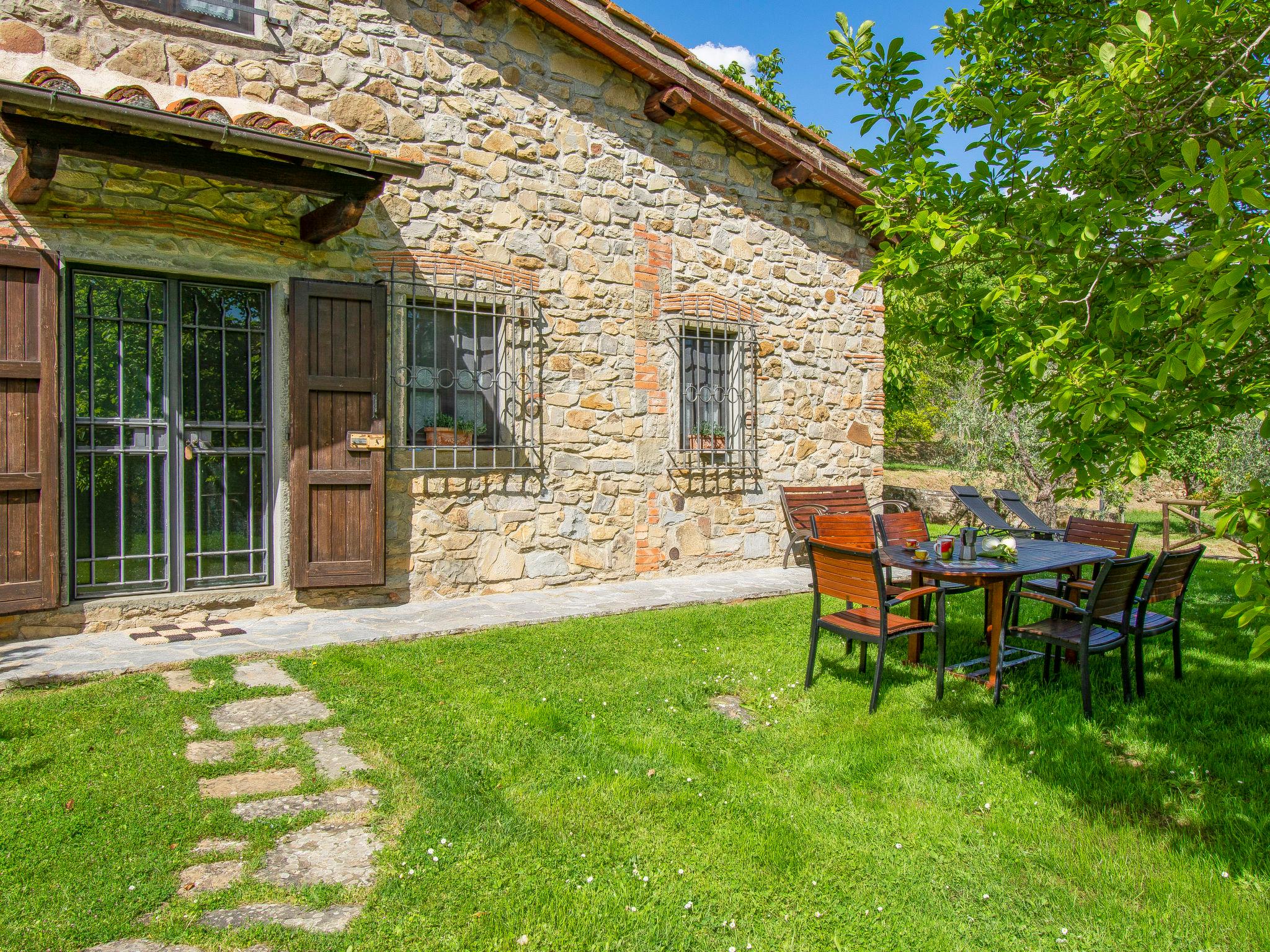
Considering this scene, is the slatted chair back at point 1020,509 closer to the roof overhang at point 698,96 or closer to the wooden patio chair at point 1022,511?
the wooden patio chair at point 1022,511

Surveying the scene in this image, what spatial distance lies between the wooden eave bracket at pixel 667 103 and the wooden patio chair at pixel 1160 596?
533 cm

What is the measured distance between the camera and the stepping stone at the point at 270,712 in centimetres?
376

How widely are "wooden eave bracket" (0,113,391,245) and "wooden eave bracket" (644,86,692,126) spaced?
3031 mm

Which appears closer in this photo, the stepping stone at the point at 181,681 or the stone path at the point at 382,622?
the stepping stone at the point at 181,681

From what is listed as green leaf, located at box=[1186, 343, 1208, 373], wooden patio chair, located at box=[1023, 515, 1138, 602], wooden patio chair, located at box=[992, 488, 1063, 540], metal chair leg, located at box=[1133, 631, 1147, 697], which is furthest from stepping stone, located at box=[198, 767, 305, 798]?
wooden patio chair, located at box=[992, 488, 1063, 540]

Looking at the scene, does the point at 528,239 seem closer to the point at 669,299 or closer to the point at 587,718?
the point at 669,299

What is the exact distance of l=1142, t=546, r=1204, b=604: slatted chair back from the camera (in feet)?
13.8

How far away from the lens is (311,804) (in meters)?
3.01

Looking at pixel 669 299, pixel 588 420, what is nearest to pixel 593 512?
pixel 588 420

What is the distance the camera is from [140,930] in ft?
7.37

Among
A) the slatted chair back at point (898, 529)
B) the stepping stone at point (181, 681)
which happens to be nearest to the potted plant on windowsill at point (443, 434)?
the stepping stone at point (181, 681)

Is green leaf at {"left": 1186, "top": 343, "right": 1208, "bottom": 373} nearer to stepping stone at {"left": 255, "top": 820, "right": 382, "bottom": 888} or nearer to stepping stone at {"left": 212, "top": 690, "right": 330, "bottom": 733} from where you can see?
stepping stone at {"left": 255, "top": 820, "right": 382, "bottom": 888}

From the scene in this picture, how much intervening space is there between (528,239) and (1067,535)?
4780mm

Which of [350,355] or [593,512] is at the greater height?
[350,355]
